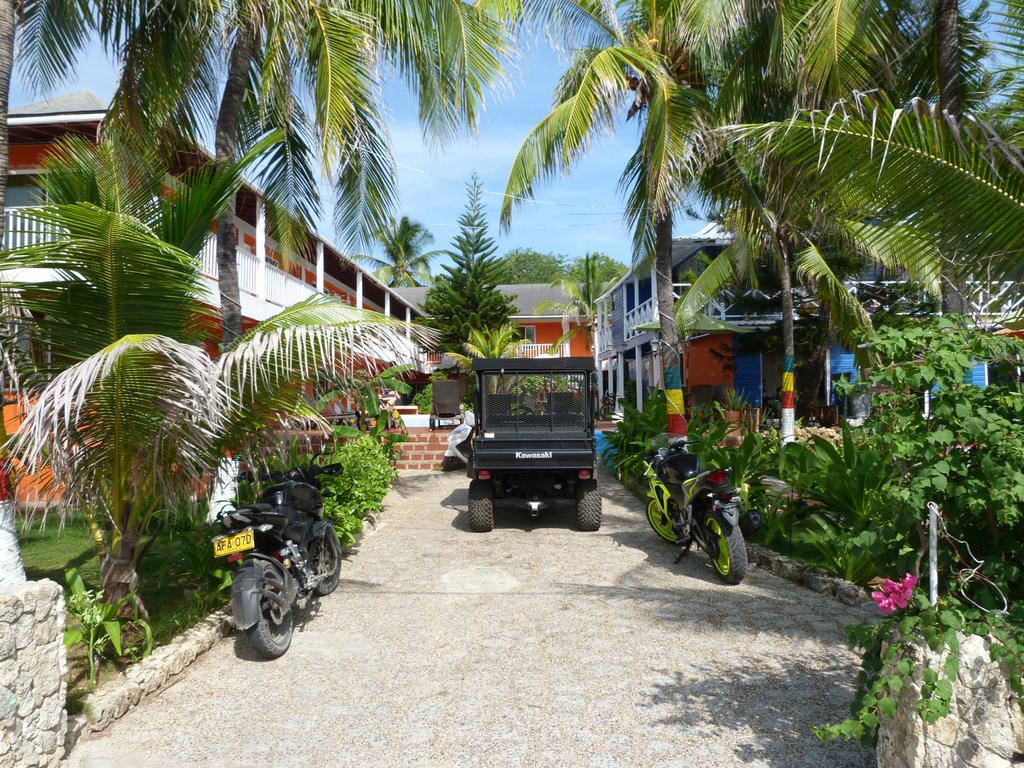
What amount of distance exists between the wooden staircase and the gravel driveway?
842 cm

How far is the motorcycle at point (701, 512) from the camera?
5859 millimetres

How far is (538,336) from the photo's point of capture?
38844mm

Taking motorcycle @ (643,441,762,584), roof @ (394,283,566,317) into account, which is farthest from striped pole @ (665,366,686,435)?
roof @ (394,283,566,317)

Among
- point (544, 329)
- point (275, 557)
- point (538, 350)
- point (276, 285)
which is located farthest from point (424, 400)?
point (275, 557)

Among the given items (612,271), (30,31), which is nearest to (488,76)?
(30,31)

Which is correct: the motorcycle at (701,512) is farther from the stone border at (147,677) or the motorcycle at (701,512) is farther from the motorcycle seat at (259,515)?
the stone border at (147,677)

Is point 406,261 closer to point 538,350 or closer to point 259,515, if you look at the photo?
point 538,350

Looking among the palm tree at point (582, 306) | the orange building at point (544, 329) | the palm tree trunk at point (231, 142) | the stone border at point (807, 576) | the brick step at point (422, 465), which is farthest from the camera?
the palm tree at point (582, 306)

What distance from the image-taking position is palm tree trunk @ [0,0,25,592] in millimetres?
4203

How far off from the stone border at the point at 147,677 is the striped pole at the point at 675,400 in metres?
7.38

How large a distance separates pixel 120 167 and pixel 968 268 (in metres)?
4.92

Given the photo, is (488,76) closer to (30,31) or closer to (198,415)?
(30,31)

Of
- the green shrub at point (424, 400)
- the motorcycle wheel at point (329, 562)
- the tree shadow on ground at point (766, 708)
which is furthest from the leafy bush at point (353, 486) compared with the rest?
the green shrub at point (424, 400)

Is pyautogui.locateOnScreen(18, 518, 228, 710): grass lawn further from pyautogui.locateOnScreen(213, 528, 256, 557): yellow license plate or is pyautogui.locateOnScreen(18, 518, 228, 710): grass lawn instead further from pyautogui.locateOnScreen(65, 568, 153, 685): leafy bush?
pyautogui.locateOnScreen(213, 528, 256, 557): yellow license plate
